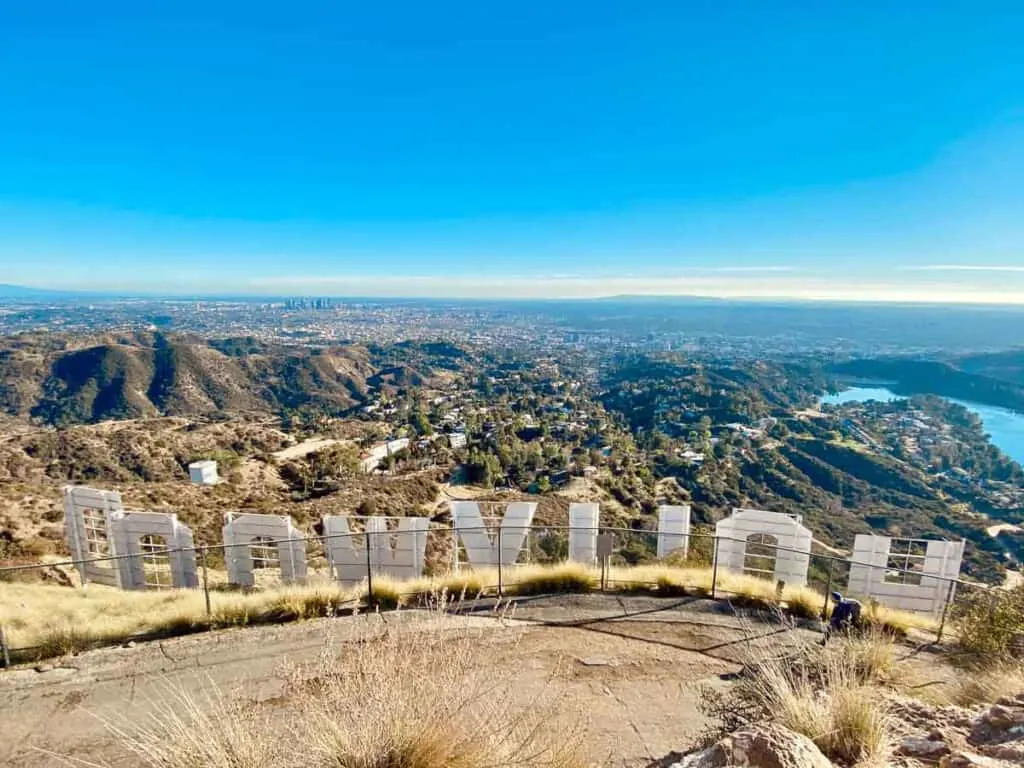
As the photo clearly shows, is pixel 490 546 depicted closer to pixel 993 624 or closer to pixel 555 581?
pixel 555 581

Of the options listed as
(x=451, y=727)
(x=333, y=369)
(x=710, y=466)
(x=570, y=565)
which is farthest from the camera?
(x=333, y=369)

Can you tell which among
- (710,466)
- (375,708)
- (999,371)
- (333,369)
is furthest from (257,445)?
(999,371)

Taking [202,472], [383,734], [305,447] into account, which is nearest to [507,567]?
[383,734]

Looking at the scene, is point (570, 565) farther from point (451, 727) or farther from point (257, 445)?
point (257, 445)

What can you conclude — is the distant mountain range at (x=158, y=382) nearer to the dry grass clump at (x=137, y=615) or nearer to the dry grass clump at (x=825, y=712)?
the dry grass clump at (x=137, y=615)

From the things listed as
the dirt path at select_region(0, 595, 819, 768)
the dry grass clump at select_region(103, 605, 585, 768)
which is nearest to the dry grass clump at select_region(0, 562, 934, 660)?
the dirt path at select_region(0, 595, 819, 768)

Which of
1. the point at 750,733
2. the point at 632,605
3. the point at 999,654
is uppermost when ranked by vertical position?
the point at 750,733
